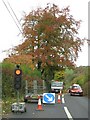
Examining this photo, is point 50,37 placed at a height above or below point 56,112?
above

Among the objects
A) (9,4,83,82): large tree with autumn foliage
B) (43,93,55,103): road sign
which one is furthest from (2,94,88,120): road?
(9,4,83,82): large tree with autumn foliage

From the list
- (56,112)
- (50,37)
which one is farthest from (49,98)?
(50,37)

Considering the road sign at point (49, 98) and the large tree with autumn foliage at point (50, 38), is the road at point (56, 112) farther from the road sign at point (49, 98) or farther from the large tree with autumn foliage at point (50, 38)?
the large tree with autumn foliage at point (50, 38)

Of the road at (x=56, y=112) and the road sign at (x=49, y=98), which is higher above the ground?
the road sign at (x=49, y=98)

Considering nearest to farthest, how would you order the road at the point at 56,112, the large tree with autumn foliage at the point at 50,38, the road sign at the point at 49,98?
the road at the point at 56,112 → the road sign at the point at 49,98 → the large tree with autumn foliage at the point at 50,38

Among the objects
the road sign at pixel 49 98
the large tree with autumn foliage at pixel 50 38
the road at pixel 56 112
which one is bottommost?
the road at pixel 56 112

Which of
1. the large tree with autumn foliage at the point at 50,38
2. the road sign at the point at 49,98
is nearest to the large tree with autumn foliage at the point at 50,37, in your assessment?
the large tree with autumn foliage at the point at 50,38

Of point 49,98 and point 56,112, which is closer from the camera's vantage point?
point 56,112

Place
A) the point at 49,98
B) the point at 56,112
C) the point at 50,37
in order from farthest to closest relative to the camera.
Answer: the point at 50,37 < the point at 49,98 < the point at 56,112

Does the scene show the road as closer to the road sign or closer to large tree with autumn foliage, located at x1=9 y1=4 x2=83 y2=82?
the road sign

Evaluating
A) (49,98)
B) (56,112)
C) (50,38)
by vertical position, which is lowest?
(56,112)

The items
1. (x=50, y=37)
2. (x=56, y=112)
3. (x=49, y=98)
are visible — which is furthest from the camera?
(x=50, y=37)

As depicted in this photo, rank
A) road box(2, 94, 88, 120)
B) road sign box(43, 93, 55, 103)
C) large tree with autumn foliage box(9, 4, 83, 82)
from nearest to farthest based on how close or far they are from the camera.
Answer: road box(2, 94, 88, 120)
road sign box(43, 93, 55, 103)
large tree with autumn foliage box(9, 4, 83, 82)

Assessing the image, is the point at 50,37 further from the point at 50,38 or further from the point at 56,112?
the point at 56,112
